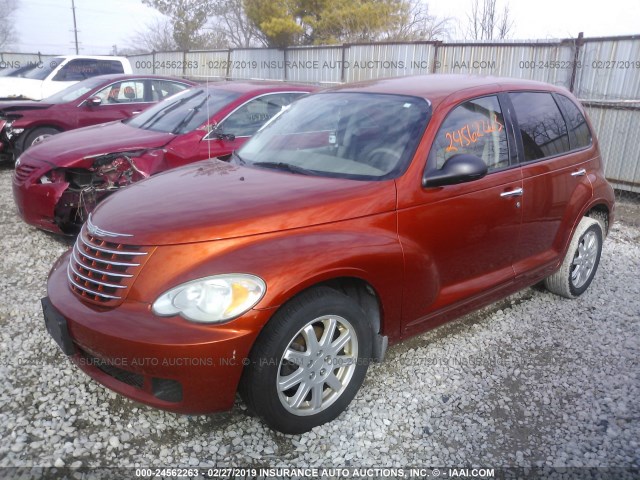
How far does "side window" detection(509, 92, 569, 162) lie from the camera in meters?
3.67

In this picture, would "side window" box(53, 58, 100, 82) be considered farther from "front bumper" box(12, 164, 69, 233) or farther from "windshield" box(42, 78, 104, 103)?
"front bumper" box(12, 164, 69, 233)

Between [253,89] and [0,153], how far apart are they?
5.14 m

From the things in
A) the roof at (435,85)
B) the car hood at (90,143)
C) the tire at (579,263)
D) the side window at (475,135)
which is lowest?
the tire at (579,263)

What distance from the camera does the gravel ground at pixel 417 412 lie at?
2.57 metres

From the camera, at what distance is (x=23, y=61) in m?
27.1

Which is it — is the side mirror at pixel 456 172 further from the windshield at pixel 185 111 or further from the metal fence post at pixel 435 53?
the metal fence post at pixel 435 53

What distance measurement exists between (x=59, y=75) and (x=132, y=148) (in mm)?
8708

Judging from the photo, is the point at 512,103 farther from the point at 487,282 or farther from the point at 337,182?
the point at 337,182

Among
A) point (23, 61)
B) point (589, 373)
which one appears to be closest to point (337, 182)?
point (589, 373)

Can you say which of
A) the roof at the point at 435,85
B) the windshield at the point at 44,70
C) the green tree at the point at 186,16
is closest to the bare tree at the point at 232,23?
the green tree at the point at 186,16

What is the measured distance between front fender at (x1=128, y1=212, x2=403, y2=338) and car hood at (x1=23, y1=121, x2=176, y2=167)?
330 cm

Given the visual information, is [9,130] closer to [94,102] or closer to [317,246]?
[94,102]

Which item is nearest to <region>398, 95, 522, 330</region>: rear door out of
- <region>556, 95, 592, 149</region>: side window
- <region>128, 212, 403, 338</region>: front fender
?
<region>128, 212, 403, 338</region>: front fender

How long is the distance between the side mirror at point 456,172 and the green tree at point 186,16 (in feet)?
136
